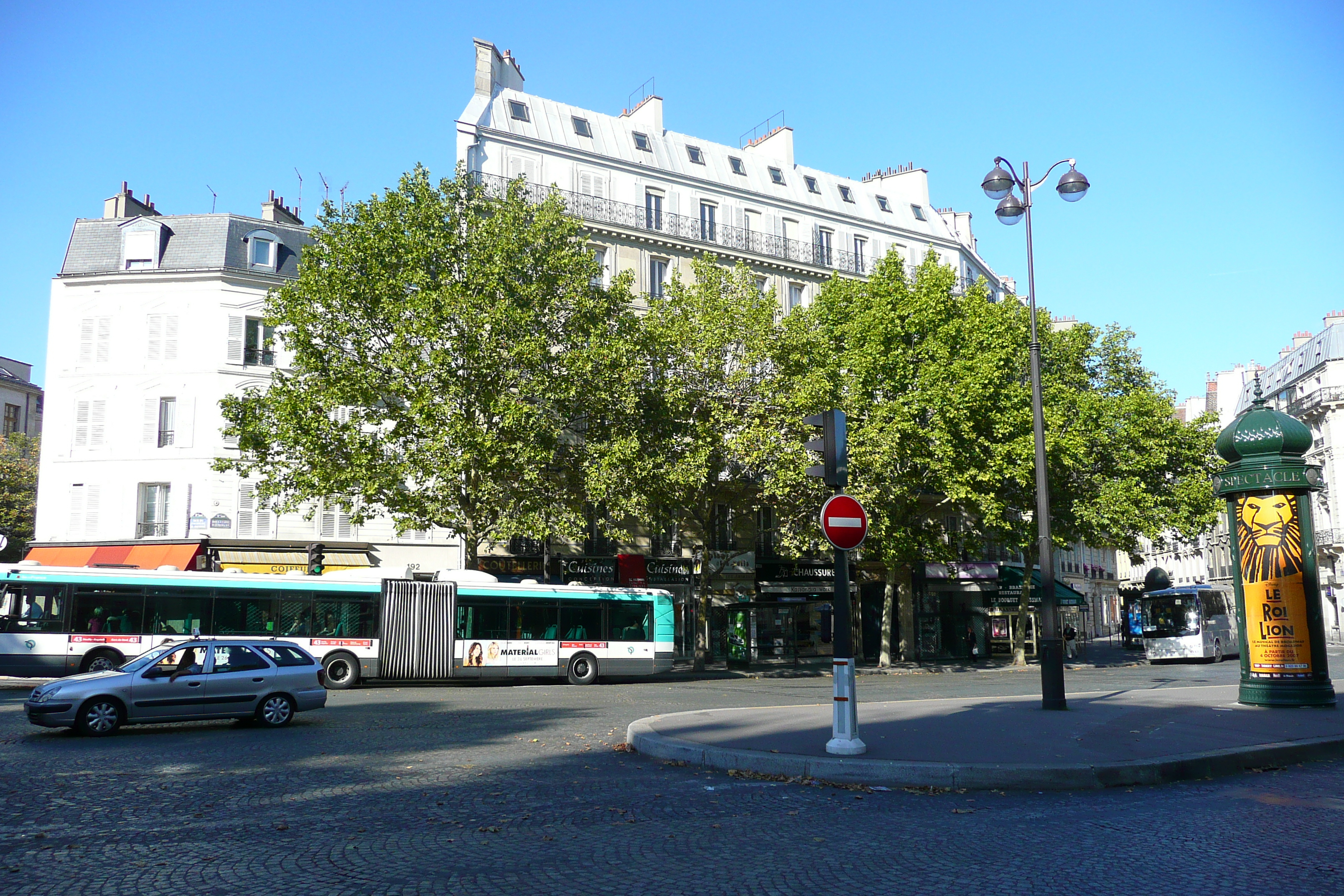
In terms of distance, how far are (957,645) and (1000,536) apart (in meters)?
10.9

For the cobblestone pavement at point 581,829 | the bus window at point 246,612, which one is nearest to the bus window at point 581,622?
the bus window at point 246,612

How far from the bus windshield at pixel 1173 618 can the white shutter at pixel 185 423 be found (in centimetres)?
3464

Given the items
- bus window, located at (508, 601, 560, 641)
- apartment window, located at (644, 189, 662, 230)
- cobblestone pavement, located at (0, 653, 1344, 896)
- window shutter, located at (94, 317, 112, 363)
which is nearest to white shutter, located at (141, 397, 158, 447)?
window shutter, located at (94, 317, 112, 363)

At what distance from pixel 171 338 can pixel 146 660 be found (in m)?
20.9

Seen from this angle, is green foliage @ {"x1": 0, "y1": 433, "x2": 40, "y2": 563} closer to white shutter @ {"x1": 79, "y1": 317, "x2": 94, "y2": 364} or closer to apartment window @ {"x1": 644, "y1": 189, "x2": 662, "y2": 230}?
white shutter @ {"x1": 79, "y1": 317, "x2": 94, "y2": 364}

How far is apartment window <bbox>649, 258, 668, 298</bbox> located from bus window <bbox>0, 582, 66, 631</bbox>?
22.9 metres

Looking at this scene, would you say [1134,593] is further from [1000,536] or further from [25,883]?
[25,883]

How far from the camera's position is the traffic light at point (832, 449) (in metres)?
10.1

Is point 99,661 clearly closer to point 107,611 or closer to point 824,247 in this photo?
point 107,611

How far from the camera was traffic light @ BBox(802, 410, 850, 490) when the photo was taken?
1008 centimetres

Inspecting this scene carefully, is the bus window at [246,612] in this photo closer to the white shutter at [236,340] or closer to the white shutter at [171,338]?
the white shutter at [236,340]

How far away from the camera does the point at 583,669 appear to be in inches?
1026

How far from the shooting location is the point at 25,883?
565cm

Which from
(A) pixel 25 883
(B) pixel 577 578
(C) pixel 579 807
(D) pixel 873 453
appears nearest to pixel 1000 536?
(D) pixel 873 453
